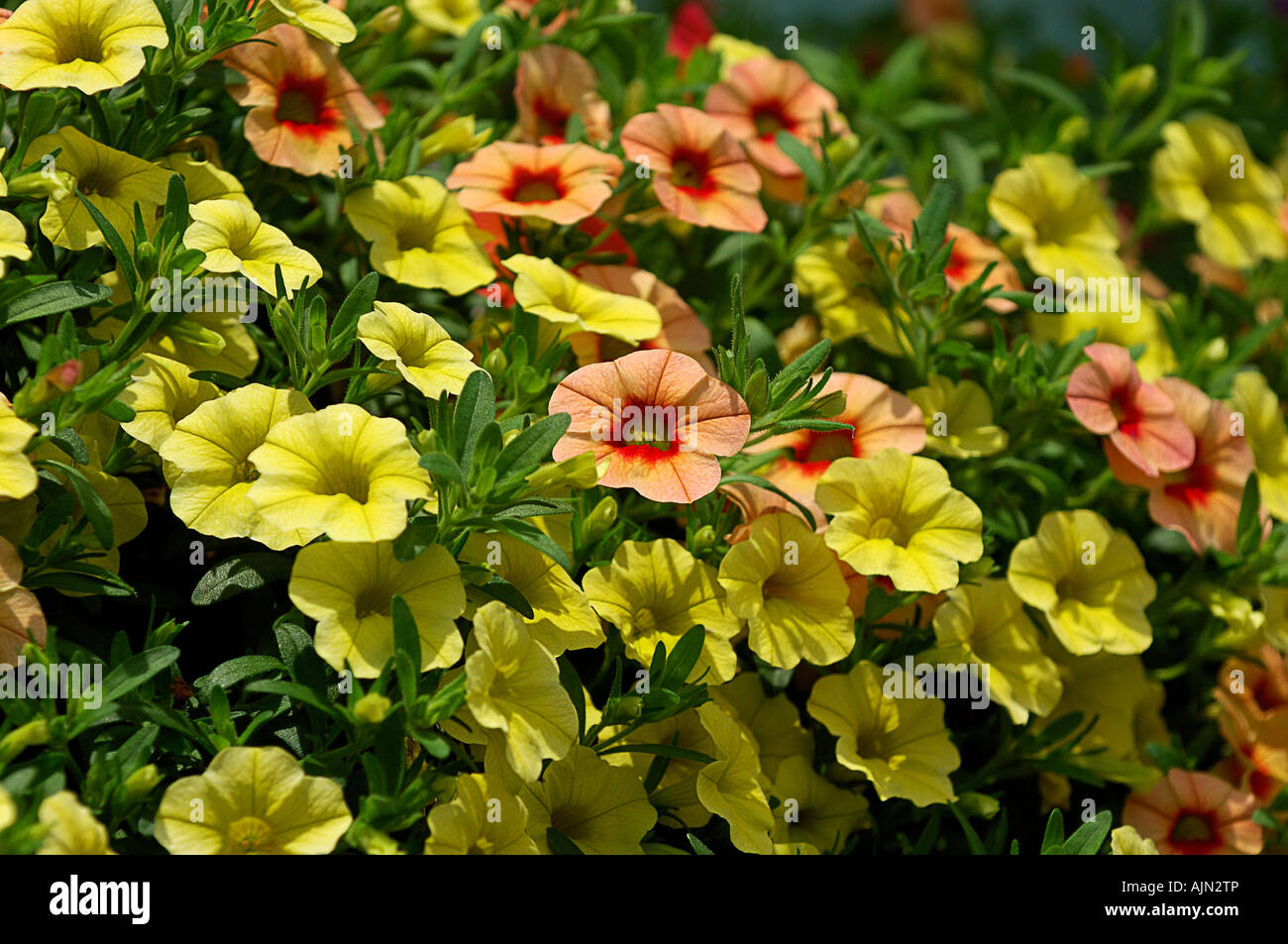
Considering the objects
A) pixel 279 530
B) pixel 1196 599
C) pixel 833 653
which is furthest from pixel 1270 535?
pixel 279 530

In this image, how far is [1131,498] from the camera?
1769 millimetres

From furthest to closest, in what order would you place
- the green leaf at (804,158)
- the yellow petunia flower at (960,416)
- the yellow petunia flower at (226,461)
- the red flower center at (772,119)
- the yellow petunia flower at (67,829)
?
the red flower center at (772,119)
the green leaf at (804,158)
the yellow petunia flower at (960,416)
the yellow petunia flower at (226,461)
the yellow petunia flower at (67,829)

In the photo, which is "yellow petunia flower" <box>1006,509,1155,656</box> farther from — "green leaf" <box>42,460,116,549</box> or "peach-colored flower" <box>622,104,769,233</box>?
"green leaf" <box>42,460,116,549</box>

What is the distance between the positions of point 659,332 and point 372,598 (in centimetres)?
54

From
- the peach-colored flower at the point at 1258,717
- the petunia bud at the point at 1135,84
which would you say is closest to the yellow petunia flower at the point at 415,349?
the peach-colored flower at the point at 1258,717

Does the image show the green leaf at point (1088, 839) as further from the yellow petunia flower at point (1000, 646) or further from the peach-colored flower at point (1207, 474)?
the peach-colored flower at point (1207, 474)

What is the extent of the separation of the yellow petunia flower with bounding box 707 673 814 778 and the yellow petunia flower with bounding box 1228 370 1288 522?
0.83 m

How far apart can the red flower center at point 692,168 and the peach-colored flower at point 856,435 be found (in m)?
0.34

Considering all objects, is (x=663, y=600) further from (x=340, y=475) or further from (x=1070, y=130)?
(x=1070, y=130)

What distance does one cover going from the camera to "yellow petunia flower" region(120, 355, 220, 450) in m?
1.18

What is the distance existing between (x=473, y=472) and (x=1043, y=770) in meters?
0.83

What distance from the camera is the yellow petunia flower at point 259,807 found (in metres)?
1.01

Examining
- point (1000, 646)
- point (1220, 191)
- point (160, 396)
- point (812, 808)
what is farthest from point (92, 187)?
point (1220, 191)
